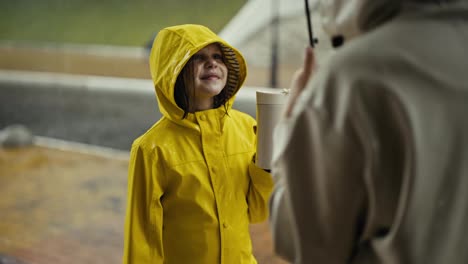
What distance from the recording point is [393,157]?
68 cm

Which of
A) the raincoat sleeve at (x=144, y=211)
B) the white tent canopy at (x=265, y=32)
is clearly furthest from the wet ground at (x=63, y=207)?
the white tent canopy at (x=265, y=32)

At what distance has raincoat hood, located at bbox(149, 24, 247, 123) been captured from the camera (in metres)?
1.36

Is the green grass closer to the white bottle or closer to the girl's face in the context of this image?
the girl's face

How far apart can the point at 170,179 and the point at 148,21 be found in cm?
606

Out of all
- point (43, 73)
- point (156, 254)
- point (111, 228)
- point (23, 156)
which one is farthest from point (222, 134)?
point (43, 73)

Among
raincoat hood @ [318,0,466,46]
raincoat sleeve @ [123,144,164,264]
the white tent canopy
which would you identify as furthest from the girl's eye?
the white tent canopy

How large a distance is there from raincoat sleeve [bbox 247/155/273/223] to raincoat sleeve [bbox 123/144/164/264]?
0.23 m

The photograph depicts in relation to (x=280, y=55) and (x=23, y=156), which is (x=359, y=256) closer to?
(x=23, y=156)

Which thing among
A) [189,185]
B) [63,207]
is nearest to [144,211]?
[189,185]

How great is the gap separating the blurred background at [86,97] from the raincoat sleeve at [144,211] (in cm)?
28

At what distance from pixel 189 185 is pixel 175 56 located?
12.7 inches

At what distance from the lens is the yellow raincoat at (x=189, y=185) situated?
1.32 metres

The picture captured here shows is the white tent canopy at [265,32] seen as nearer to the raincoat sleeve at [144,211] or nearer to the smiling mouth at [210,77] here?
the smiling mouth at [210,77]

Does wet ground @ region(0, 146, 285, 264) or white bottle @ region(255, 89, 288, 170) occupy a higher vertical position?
white bottle @ region(255, 89, 288, 170)
